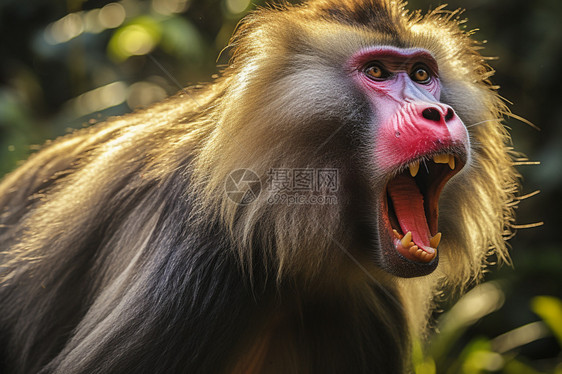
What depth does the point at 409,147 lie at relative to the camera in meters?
2.13

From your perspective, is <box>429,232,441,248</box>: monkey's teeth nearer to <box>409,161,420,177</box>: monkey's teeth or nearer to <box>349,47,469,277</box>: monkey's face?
<box>349,47,469,277</box>: monkey's face

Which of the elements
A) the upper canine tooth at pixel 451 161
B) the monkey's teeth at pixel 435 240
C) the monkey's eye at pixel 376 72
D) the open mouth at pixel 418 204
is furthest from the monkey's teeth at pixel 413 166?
the monkey's eye at pixel 376 72

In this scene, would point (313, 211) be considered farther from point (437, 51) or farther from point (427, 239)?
point (437, 51)

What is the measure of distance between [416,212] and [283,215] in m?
0.48

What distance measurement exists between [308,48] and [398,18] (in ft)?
1.51

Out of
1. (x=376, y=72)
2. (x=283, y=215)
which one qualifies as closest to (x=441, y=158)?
(x=376, y=72)

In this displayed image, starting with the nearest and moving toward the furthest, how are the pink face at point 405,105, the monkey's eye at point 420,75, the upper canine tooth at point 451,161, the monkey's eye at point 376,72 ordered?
the pink face at point 405,105 < the upper canine tooth at point 451,161 < the monkey's eye at point 376,72 < the monkey's eye at point 420,75

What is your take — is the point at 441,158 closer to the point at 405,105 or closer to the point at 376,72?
the point at 405,105

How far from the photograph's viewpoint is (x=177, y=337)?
217 centimetres

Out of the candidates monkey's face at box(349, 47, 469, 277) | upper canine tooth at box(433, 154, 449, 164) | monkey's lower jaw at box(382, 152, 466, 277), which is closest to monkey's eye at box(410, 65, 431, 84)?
monkey's face at box(349, 47, 469, 277)

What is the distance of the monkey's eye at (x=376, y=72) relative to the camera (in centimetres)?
240

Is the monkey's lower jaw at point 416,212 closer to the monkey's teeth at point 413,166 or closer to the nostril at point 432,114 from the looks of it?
the monkey's teeth at point 413,166

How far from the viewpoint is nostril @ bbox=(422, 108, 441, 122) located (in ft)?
6.99

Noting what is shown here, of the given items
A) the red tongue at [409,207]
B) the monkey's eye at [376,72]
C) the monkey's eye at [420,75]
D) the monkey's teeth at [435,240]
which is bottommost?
the monkey's teeth at [435,240]
